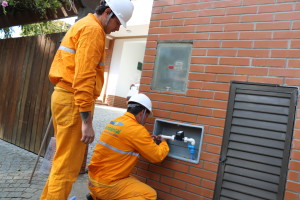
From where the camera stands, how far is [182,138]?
101 inches

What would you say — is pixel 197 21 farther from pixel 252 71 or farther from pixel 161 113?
pixel 161 113

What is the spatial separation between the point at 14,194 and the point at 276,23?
3.40 metres

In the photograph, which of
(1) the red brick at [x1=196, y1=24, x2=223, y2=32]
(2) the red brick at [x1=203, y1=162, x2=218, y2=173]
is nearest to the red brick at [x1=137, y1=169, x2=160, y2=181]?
(2) the red brick at [x1=203, y1=162, x2=218, y2=173]

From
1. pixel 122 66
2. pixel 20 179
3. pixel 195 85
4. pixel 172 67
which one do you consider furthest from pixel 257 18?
pixel 122 66

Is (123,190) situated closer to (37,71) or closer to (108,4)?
(108,4)

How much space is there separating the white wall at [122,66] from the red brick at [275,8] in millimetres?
11380

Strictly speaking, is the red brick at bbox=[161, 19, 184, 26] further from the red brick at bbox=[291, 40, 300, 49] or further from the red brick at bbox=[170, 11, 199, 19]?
the red brick at bbox=[291, 40, 300, 49]

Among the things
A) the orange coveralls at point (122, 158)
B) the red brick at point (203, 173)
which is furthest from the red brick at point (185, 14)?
the red brick at point (203, 173)

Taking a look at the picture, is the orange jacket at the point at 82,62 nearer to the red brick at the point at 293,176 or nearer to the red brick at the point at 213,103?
the red brick at the point at 213,103

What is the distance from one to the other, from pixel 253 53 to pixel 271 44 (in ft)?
0.54

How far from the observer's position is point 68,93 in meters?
2.10

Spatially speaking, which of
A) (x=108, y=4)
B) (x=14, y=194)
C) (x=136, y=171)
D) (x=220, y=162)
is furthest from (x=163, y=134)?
(x=14, y=194)

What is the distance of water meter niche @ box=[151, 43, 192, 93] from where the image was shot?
2.71 meters

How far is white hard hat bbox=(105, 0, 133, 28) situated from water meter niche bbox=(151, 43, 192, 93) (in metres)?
0.73
